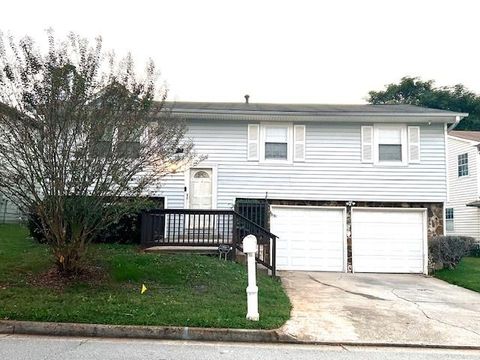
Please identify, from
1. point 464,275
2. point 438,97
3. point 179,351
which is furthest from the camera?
point 438,97

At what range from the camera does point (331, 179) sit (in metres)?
14.5

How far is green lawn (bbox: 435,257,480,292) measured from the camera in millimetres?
11920

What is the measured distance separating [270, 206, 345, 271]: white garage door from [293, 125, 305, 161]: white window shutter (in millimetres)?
1692

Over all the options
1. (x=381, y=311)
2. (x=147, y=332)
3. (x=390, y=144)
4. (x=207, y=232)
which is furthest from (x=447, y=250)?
(x=147, y=332)

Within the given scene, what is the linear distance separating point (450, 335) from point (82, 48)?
7961 millimetres

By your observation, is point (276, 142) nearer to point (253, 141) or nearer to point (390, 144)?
point (253, 141)

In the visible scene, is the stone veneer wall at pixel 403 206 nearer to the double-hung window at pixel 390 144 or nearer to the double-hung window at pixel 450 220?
the double-hung window at pixel 390 144

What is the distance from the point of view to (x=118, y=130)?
824cm

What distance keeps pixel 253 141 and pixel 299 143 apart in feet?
4.97

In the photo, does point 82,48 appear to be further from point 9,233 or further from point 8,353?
point 9,233

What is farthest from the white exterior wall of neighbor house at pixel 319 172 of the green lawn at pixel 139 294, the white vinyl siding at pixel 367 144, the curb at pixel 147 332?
the curb at pixel 147 332

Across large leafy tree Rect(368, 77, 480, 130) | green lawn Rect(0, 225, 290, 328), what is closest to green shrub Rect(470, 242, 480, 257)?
green lawn Rect(0, 225, 290, 328)

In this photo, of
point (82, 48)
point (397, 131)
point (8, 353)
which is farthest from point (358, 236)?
point (8, 353)

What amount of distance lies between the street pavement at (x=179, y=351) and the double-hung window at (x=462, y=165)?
17608 millimetres
